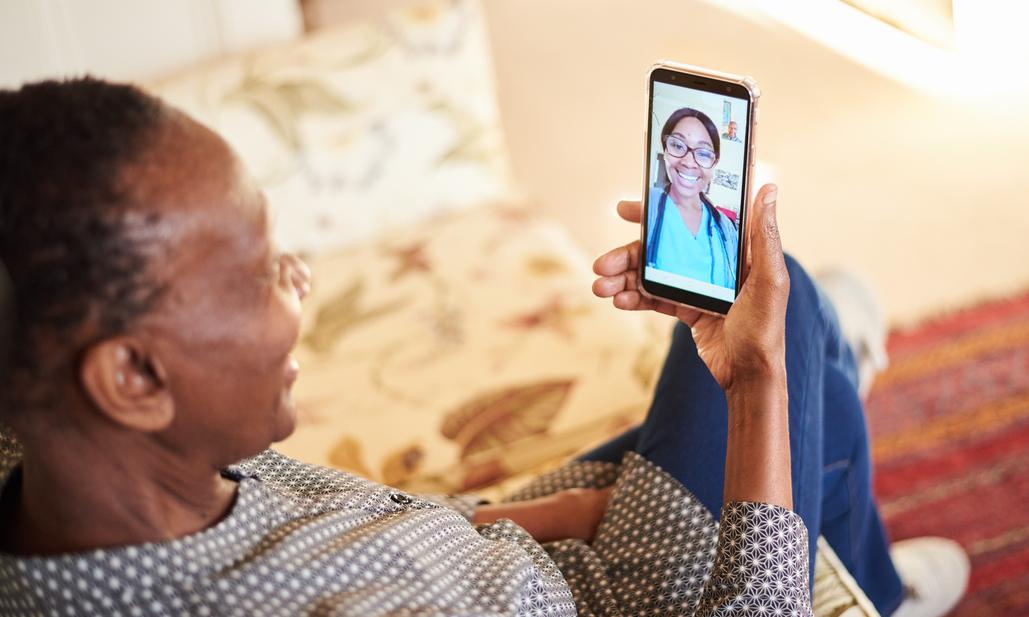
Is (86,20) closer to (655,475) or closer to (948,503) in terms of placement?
(655,475)

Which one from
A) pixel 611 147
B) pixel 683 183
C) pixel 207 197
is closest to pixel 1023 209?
pixel 611 147

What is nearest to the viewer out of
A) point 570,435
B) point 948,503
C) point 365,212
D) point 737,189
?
point 737,189

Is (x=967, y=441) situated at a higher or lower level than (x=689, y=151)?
lower

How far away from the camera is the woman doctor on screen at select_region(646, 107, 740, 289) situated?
0.93m

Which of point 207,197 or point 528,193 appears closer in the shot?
point 207,197

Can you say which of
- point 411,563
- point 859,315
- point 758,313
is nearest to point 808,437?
point 758,313

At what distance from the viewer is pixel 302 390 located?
1418mm

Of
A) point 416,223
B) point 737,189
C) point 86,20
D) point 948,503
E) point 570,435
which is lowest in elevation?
point 948,503

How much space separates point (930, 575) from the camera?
1365 mm

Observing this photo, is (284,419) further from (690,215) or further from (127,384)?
(690,215)

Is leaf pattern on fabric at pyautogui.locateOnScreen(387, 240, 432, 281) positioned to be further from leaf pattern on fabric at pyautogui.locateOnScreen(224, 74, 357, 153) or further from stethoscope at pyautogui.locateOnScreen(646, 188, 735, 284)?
stethoscope at pyautogui.locateOnScreen(646, 188, 735, 284)

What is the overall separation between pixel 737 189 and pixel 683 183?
0.06 meters

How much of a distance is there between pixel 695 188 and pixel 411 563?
0.43m

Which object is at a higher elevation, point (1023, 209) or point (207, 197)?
point (207, 197)
